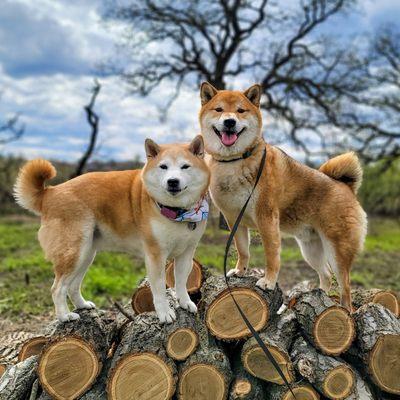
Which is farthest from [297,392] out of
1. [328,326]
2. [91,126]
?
[91,126]

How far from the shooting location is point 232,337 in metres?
3.96

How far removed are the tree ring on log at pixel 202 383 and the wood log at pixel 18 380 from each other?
1354mm

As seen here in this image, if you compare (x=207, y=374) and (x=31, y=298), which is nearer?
(x=207, y=374)

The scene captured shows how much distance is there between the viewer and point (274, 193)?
4473 millimetres

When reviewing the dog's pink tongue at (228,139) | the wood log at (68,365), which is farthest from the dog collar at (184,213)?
the wood log at (68,365)

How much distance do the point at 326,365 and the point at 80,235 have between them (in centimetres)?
228

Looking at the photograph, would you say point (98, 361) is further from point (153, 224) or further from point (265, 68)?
point (265, 68)

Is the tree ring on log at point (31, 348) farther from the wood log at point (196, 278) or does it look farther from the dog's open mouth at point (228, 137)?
the dog's open mouth at point (228, 137)

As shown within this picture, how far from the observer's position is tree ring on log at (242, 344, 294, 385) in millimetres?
3822

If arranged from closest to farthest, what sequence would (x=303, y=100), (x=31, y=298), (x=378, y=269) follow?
1. (x=31, y=298)
2. (x=378, y=269)
3. (x=303, y=100)

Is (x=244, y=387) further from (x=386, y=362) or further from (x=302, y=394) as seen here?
(x=386, y=362)

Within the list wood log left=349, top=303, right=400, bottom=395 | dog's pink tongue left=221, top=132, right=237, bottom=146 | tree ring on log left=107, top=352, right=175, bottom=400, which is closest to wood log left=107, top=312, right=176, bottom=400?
tree ring on log left=107, top=352, right=175, bottom=400

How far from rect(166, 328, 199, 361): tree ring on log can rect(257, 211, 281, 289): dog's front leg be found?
2.54 feet

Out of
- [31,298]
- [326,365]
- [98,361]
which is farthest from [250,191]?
[31,298]
